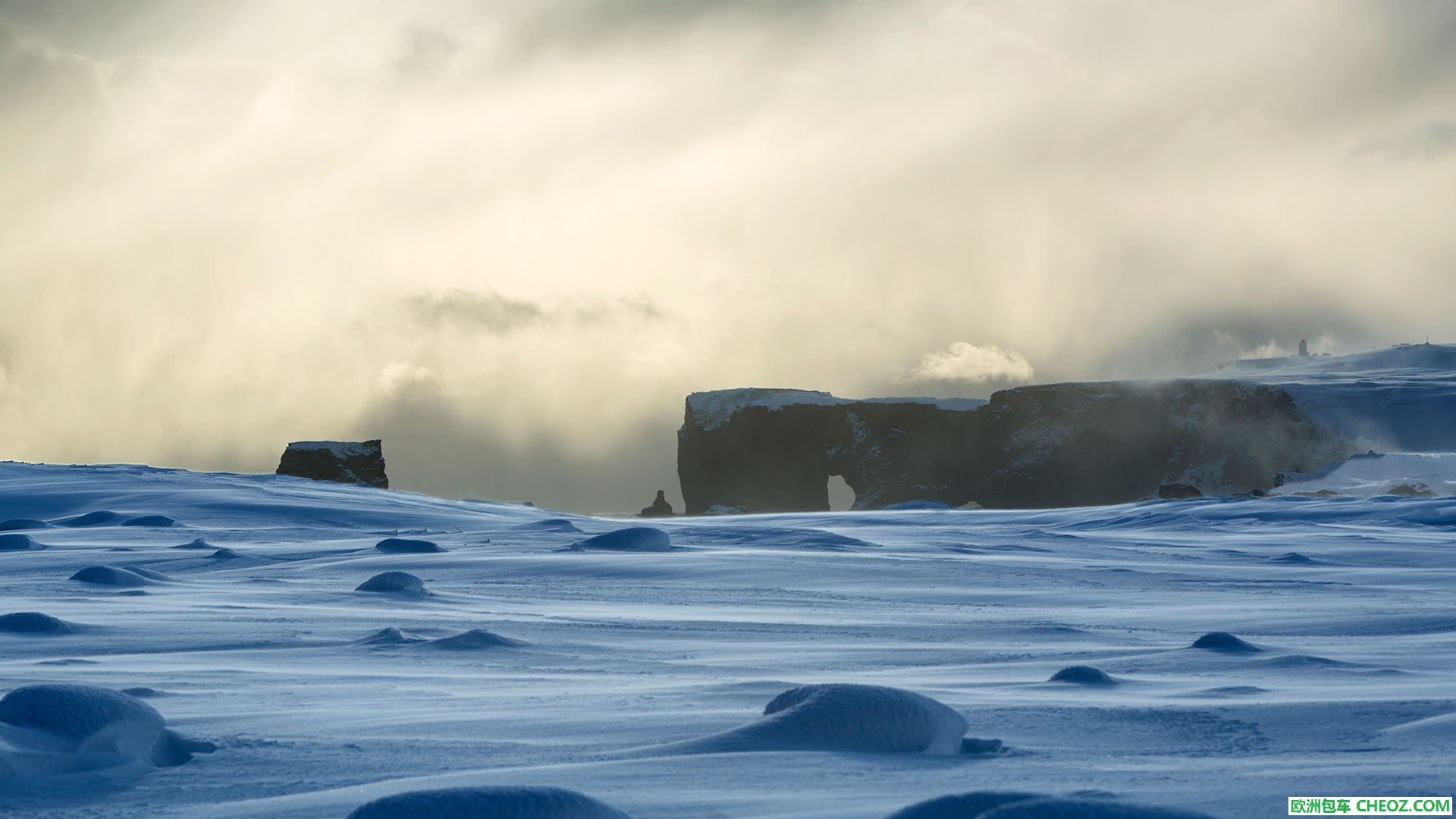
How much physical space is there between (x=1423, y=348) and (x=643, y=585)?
330ft

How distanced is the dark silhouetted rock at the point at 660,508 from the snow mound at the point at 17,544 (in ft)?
196

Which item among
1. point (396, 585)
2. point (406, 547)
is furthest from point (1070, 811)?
point (406, 547)

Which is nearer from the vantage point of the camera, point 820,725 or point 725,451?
point 820,725

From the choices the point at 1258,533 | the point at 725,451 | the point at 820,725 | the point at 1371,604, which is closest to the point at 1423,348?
the point at 725,451

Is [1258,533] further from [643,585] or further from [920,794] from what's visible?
[920,794]

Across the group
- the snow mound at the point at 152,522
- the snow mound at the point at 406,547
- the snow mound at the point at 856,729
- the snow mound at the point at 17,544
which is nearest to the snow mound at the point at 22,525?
the snow mound at the point at 152,522

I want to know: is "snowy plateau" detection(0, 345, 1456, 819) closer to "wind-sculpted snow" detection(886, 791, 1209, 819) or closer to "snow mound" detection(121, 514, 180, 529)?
"wind-sculpted snow" detection(886, 791, 1209, 819)

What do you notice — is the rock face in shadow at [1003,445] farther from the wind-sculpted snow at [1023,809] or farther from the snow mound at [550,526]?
the wind-sculpted snow at [1023,809]

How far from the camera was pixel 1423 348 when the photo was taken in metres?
94.1

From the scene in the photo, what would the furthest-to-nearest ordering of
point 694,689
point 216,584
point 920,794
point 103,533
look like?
point 103,533 < point 216,584 < point 694,689 < point 920,794

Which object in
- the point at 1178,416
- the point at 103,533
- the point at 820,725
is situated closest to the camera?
the point at 820,725

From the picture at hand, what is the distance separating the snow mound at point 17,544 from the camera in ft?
36.4

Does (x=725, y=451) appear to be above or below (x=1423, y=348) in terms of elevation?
below

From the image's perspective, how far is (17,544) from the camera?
442 inches
